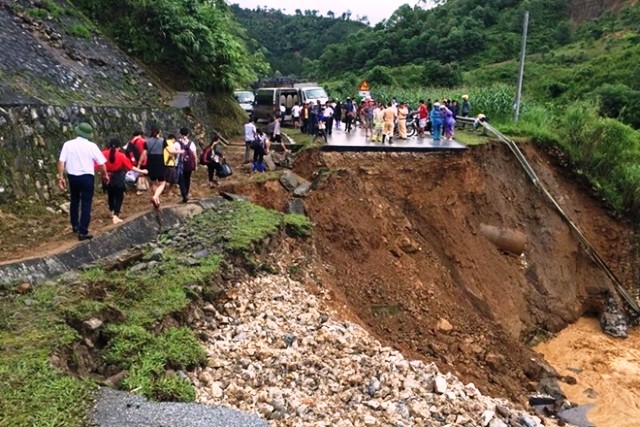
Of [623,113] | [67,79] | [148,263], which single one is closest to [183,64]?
[67,79]

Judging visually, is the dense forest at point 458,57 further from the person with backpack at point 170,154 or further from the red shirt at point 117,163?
the red shirt at point 117,163

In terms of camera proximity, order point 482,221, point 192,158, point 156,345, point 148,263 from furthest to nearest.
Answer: point 482,221
point 192,158
point 148,263
point 156,345

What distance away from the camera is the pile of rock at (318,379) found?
5992 millimetres

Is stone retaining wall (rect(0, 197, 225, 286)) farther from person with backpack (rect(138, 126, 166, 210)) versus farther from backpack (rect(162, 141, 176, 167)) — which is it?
backpack (rect(162, 141, 176, 167))

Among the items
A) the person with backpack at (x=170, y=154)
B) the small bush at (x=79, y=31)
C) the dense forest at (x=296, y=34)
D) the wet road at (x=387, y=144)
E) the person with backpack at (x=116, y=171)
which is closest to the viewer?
the person with backpack at (x=116, y=171)

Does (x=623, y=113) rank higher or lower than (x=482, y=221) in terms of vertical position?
higher

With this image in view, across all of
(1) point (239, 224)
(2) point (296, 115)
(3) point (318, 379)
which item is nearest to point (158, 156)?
(1) point (239, 224)

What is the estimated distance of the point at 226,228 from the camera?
398 inches

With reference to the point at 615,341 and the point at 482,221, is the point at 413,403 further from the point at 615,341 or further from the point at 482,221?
the point at 615,341

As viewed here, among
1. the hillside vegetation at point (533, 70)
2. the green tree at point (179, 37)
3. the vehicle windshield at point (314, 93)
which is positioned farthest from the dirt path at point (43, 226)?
the vehicle windshield at point (314, 93)

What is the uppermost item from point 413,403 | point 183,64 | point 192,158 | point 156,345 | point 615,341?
point 183,64

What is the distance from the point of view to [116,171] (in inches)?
372

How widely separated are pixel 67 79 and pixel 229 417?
10175 mm

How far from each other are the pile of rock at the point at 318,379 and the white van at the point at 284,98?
55.7ft
